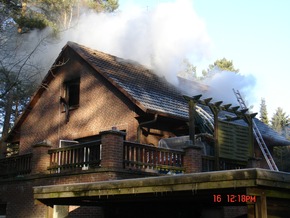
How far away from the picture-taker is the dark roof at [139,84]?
1620 cm

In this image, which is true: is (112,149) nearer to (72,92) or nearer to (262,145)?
(72,92)

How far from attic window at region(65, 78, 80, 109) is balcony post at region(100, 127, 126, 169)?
7.25 metres

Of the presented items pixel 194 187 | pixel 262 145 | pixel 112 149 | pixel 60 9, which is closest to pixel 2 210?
pixel 112 149

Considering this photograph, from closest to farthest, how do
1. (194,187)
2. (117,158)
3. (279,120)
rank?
(194,187)
(117,158)
(279,120)

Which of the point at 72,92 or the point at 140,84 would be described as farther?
the point at 72,92

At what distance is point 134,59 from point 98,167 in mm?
10405

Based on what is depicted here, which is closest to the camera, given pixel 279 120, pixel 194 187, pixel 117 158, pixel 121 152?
pixel 194 187

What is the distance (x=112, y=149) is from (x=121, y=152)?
0.36m

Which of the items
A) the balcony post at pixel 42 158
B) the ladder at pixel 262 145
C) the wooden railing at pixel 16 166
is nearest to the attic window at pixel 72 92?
the wooden railing at pixel 16 166

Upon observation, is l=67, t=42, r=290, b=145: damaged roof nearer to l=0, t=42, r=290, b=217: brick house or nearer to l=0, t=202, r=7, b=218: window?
l=0, t=42, r=290, b=217: brick house

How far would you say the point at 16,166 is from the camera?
15961 mm

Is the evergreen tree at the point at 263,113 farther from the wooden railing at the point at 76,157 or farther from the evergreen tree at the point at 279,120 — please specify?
the wooden railing at the point at 76,157

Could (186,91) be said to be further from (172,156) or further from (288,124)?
(288,124)

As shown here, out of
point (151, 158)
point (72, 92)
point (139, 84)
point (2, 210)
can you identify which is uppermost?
point (72, 92)
